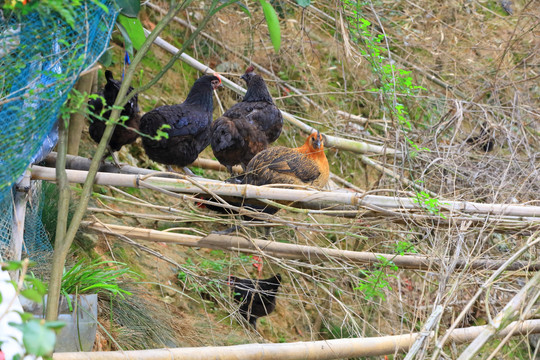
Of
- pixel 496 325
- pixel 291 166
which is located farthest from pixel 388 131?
pixel 496 325

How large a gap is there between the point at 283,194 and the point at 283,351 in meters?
0.71

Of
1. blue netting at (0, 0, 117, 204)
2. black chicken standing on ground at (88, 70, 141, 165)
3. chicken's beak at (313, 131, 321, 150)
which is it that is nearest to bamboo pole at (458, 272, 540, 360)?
blue netting at (0, 0, 117, 204)

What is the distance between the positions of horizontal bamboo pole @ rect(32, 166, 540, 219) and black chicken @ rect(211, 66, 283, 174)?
54.6 inches

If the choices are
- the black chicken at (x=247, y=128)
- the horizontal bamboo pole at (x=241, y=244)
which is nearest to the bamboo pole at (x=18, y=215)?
the horizontal bamboo pole at (x=241, y=244)

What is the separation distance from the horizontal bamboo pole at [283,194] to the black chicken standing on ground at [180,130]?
123 cm

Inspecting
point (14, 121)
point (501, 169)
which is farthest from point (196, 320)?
point (14, 121)

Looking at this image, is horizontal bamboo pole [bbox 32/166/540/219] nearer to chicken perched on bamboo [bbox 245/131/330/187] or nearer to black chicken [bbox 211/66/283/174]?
chicken perched on bamboo [bbox 245/131/330/187]

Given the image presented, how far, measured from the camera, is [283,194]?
8.82 ft

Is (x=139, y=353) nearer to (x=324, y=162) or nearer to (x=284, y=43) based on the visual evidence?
(x=324, y=162)

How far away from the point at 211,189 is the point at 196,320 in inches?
75.9

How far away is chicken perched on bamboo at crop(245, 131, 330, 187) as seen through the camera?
12.2 ft

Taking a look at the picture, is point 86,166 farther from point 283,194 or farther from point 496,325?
point 496,325

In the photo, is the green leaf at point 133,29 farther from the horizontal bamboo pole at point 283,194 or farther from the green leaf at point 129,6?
the horizontal bamboo pole at point 283,194

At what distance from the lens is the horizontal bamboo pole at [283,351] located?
2.17 meters
